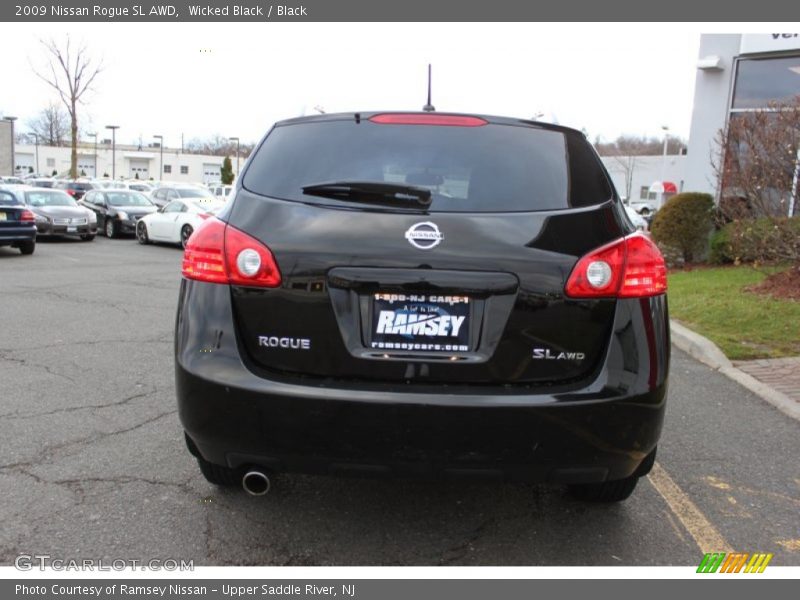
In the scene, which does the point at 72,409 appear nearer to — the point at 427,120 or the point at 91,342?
the point at 91,342

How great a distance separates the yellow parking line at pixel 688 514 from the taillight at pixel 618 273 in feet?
3.91

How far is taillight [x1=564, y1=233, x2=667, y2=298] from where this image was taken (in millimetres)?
2375

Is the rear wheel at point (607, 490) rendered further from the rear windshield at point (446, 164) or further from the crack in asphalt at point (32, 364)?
the crack in asphalt at point (32, 364)

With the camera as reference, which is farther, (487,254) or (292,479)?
(292,479)

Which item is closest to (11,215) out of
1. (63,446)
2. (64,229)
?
(64,229)

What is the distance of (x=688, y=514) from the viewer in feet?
10.2

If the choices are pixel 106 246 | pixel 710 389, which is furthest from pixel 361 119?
pixel 106 246

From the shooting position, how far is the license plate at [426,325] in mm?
2336

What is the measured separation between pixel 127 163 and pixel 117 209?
8645 centimetres

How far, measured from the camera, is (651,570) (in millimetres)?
2652

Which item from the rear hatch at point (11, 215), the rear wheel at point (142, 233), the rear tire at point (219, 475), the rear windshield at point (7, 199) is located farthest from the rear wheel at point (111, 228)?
the rear tire at point (219, 475)

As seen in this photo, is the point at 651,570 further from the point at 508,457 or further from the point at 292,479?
the point at 292,479

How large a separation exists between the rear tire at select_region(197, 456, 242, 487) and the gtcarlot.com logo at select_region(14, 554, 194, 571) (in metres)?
0.47

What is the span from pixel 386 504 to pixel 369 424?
96cm
